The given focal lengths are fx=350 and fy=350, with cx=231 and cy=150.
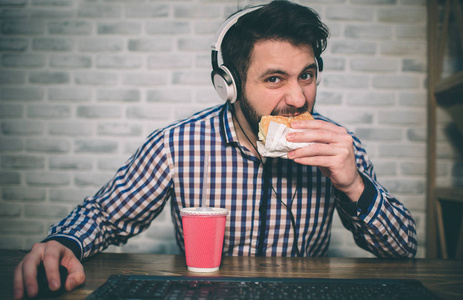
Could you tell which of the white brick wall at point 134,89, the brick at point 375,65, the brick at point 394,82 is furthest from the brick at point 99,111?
the brick at point 394,82

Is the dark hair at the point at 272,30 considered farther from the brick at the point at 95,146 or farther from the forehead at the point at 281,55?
the brick at the point at 95,146

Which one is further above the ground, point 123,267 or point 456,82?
point 456,82

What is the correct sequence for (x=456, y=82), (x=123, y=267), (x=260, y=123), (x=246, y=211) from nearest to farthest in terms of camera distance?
1. (x=123, y=267)
2. (x=260, y=123)
3. (x=246, y=211)
4. (x=456, y=82)

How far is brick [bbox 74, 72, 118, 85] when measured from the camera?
1.92 m

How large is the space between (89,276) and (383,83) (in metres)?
1.72

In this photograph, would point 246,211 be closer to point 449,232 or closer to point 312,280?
point 312,280

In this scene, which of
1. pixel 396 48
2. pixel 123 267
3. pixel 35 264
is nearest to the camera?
pixel 35 264

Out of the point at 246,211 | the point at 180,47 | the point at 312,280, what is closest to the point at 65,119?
the point at 180,47

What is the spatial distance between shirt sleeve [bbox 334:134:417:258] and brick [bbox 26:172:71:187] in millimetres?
1522

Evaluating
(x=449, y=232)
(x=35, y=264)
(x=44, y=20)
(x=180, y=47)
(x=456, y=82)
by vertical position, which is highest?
(x=44, y=20)

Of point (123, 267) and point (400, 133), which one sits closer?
point (123, 267)

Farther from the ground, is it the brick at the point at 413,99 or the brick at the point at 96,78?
the brick at the point at 96,78

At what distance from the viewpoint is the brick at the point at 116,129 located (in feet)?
6.29

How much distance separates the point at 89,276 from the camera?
80 centimetres
